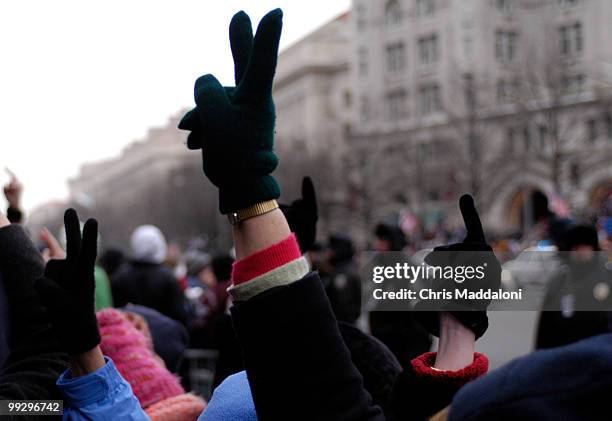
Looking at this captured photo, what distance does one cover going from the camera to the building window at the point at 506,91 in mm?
31688

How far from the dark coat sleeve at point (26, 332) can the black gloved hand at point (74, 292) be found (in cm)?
23

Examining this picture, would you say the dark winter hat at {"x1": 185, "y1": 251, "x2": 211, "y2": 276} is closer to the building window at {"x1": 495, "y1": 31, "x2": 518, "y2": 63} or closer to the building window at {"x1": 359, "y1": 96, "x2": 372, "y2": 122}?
the building window at {"x1": 359, "y1": 96, "x2": 372, "y2": 122}

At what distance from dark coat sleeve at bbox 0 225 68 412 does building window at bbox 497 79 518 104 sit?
29.7m

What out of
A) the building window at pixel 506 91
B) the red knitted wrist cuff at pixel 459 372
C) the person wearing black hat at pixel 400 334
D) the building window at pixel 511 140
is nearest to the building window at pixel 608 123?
the building window at pixel 506 91

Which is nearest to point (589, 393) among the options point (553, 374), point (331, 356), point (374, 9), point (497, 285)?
point (553, 374)

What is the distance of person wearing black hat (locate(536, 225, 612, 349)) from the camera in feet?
20.3

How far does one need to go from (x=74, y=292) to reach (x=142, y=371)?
Result: 1.21m

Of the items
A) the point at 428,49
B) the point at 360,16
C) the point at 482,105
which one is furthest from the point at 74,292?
the point at 360,16

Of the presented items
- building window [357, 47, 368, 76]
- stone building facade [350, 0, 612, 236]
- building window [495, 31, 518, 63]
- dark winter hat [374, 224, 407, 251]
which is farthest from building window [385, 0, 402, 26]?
dark winter hat [374, 224, 407, 251]

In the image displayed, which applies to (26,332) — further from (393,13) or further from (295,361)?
(393,13)

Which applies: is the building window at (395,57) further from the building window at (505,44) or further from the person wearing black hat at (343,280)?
the person wearing black hat at (343,280)

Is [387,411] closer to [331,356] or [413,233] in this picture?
[331,356]

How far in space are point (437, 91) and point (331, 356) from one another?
188 ft

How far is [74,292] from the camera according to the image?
2.13 metres
